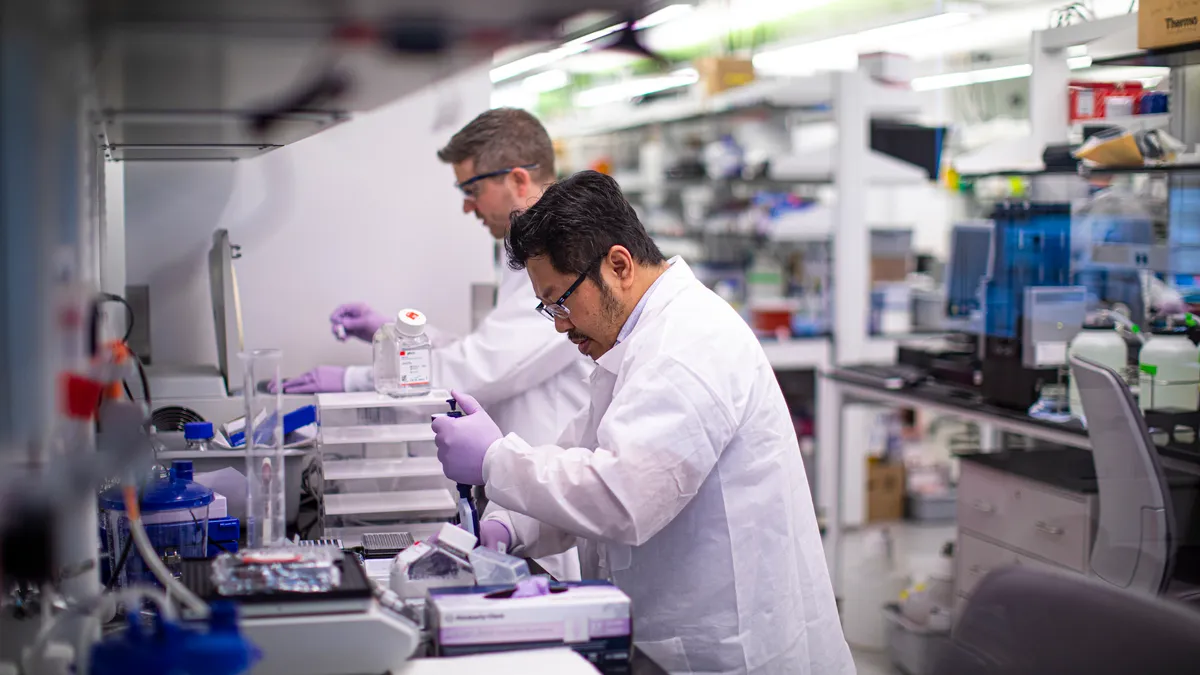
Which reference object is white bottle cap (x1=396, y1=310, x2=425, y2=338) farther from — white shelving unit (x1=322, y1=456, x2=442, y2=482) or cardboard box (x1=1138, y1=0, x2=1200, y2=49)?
cardboard box (x1=1138, y1=0, x2=1200, y2=49)

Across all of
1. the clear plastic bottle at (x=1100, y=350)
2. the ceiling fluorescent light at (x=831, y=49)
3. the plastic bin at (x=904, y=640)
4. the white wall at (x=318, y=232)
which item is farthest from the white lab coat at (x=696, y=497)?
the ceiling fluorescent light at (x=831, y=49)

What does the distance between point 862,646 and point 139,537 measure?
3138mm

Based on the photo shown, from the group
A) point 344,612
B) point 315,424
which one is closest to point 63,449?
point 344,612

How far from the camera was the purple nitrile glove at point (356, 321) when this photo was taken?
9.06 feet

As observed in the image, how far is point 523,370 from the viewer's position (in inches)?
97.8

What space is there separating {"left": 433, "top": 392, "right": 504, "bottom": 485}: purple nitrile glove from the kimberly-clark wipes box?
10.9 inches

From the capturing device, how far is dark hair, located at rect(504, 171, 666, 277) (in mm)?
1702

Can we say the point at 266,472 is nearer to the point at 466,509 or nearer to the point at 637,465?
the point at 466,509

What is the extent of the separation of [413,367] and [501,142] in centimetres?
67

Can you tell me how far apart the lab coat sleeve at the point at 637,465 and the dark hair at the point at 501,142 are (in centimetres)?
111

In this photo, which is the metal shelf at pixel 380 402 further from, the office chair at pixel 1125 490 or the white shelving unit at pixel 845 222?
the white shelving unit at pixel 845 222

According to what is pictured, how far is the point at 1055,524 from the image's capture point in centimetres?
312

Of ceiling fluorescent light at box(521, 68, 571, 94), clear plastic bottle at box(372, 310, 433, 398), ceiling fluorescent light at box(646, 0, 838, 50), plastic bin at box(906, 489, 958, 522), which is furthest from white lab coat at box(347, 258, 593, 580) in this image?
ceiling fluorescent light at box(521, 68, 571, 94)

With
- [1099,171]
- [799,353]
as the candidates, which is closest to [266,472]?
[1099,171]
